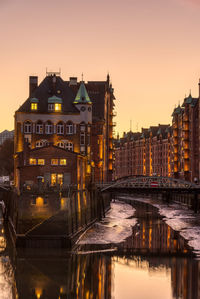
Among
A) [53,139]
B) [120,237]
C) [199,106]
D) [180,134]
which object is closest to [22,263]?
[120,237]

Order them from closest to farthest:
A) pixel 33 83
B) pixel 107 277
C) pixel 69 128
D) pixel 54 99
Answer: pixel 107 277 < pixel 54 99 < pixel 69 128 < pixel 33 83

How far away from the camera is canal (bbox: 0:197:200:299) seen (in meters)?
39.6

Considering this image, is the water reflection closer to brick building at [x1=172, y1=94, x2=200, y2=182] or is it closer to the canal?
the canal

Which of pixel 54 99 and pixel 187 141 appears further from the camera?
pixel 187 141

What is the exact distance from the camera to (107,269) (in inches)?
1821

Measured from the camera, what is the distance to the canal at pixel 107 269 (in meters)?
39.6

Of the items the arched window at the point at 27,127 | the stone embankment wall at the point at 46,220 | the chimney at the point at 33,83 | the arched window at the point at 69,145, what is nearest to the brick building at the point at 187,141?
the arched window at the point at 69,145

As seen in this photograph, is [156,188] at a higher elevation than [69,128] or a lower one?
lower

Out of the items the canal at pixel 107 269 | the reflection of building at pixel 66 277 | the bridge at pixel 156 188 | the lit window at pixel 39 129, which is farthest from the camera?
the lit window at pixel 39 129

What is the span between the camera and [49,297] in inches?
1512

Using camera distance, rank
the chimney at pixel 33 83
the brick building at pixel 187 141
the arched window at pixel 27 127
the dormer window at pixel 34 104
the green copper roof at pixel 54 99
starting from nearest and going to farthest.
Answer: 1. the arched window at pixel 27 127
2. the green copper roof at pixel 54 99
3. the dormer window at pixel 34 104
4. the chimney at pixel 33 83
5. the brick building at pixel 187 141

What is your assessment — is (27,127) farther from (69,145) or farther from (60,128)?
(69,145)

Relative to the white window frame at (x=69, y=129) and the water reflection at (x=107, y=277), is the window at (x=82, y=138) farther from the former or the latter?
the water reflection at (x=107, y=277)

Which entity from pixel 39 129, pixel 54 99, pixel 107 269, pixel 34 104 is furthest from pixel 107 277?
pixel 34 104
